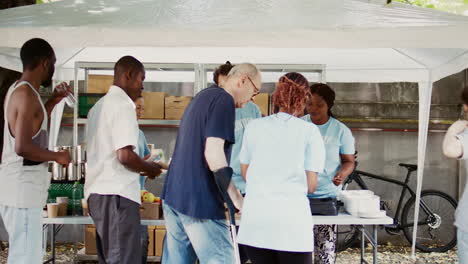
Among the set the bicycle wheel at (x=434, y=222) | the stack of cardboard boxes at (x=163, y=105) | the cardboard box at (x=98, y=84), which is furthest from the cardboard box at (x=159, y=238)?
the bicycle wheel at (x=434, y=222)

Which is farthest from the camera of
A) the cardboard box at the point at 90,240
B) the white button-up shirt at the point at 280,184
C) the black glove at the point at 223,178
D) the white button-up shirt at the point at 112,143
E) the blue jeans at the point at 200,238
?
the cardboard box at the point at 90,240

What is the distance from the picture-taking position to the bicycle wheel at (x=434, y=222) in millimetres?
6730

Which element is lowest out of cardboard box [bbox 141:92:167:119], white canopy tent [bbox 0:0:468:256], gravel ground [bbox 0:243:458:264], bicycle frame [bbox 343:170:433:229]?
gravel ground [bbox 0:243:458:264]

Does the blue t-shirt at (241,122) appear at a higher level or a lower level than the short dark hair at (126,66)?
lower

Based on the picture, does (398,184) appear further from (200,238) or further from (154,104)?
(200,238)

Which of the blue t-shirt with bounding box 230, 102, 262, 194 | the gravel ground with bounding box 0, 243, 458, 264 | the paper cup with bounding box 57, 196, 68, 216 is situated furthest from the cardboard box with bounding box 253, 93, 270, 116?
the paper cup with bounding box 57, 196, 68, 216

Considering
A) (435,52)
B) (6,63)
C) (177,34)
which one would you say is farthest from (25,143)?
(435,52)

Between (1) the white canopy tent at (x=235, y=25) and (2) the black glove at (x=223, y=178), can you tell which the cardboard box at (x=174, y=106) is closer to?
(1) the white canopy tent at (x=235, y=25)

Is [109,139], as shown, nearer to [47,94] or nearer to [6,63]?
[6,63]

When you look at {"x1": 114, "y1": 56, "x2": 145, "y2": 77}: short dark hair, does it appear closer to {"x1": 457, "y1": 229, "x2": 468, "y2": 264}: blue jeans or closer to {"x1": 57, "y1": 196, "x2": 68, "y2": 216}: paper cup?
{"x1": 57, "y1": 196, "x2": 68, "y2": 216}: paper cup

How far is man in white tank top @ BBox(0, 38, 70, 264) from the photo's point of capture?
272 cm

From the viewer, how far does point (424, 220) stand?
264 inches

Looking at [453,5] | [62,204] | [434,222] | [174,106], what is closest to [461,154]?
[62,204]

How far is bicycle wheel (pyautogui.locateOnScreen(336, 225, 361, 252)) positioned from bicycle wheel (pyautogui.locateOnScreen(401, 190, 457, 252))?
0.62 meters
